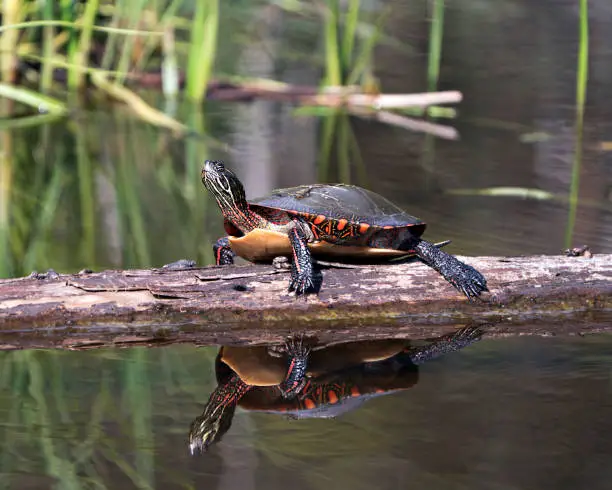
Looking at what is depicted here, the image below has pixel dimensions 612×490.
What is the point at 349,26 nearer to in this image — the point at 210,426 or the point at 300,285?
the point at 300,285

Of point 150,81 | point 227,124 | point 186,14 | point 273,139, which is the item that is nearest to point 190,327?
point 273,139

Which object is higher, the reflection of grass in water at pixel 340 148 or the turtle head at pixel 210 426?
the reflection of grass in water at pixel 340 148

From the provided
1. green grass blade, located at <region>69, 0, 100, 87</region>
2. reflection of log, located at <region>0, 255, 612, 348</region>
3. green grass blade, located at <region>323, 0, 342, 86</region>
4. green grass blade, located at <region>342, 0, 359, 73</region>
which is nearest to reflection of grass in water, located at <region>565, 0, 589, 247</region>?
reflection of log, located at <region>0, 255, 612, 348</region>

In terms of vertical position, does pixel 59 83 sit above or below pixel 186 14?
below

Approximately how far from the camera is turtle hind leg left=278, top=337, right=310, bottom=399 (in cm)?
210

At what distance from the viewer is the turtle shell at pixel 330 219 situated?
8.66 feet

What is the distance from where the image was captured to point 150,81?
23.5 ft

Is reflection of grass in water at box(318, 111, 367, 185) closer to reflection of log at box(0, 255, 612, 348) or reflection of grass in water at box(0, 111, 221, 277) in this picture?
reflection of grass in water at box(0, 111, 221, 277)

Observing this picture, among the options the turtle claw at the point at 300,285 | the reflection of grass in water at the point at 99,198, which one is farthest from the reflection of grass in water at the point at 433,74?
the turtle claw at the point at 300,285

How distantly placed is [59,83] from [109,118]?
1.08m

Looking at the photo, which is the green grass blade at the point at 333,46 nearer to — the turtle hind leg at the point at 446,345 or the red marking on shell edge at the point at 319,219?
the red marking on shell edge at the point at 319,219

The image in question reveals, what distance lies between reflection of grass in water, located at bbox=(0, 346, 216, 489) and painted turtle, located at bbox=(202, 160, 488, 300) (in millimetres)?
442

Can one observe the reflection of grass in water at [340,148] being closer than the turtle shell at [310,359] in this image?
No

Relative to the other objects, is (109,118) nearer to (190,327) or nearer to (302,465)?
(190,327)
